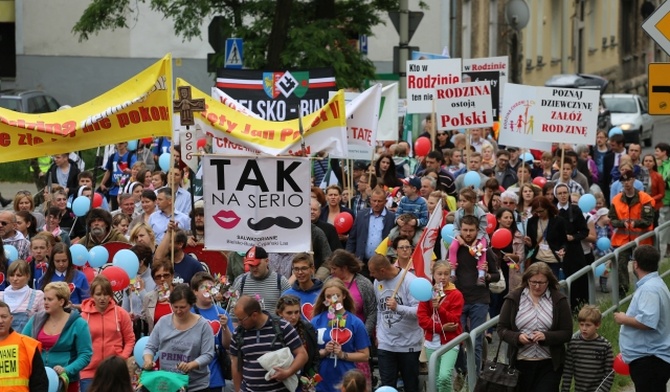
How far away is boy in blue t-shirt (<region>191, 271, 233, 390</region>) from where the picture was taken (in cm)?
1080

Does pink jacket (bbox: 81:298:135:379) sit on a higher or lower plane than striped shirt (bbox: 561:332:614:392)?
higher

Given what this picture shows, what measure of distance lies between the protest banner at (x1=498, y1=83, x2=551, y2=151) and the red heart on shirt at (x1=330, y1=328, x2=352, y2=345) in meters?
9.58

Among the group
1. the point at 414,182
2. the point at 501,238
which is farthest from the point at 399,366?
the point at 414,182

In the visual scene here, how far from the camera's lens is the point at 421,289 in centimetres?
1143

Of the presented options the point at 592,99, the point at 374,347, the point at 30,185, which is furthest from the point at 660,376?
the point at 30,185

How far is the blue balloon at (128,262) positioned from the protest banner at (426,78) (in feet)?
32.9

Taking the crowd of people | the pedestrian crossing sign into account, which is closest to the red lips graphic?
the crowd of people

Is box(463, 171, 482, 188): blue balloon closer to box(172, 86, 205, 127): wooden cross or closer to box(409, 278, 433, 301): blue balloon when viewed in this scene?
box(172, 86, 205, 127): wooden cross

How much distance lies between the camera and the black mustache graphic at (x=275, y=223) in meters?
12.9

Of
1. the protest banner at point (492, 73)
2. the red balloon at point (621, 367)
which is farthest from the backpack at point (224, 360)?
the protest banner at point (492, 73)

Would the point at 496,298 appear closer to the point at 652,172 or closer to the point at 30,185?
the point at 652,172

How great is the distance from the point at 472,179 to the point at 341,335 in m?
7.44

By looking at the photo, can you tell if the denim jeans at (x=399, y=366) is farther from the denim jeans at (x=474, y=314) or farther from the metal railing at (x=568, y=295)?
the denim jeans at (x=474, y=314)

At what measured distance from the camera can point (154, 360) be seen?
34.3ft
